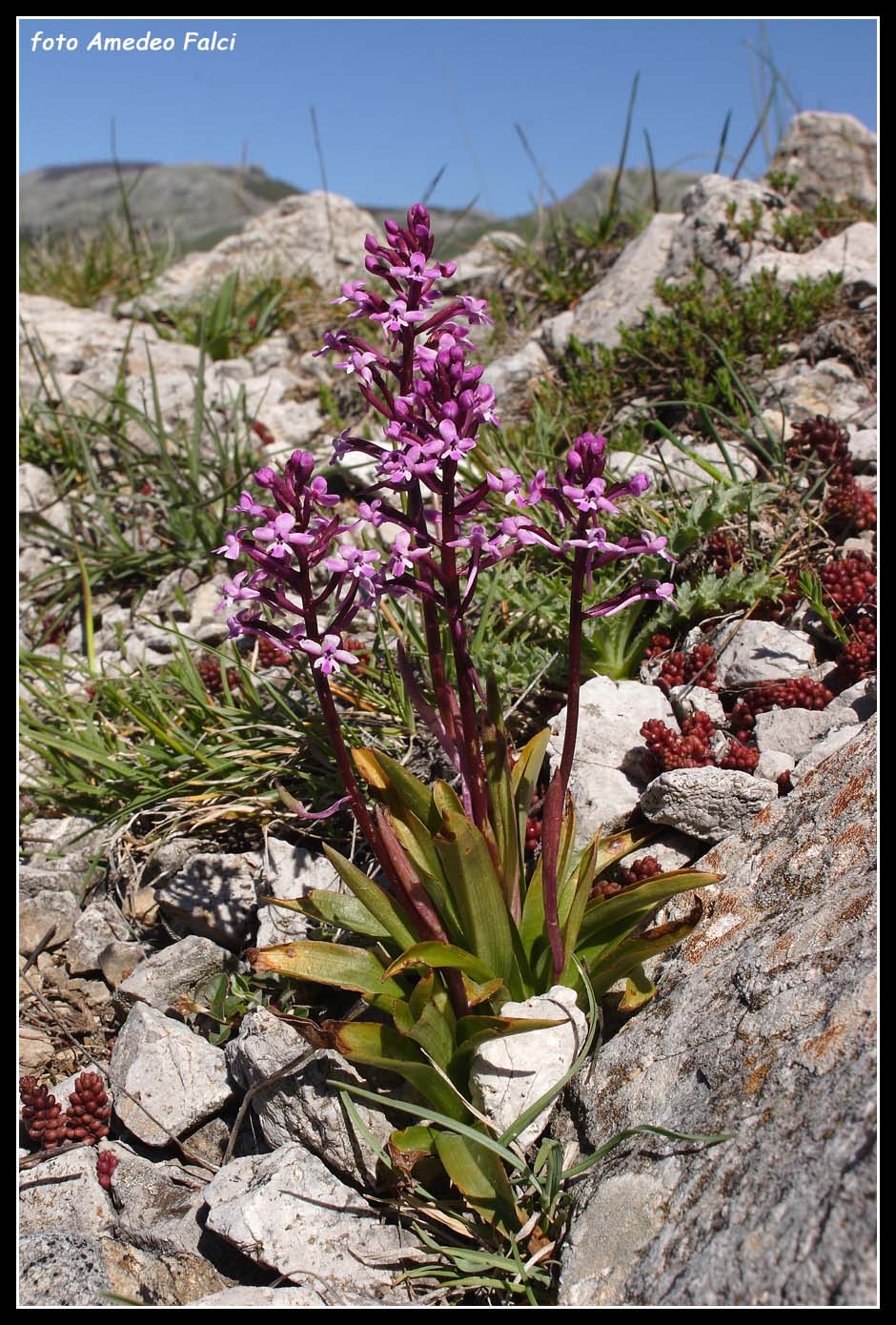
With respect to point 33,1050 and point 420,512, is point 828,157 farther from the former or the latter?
point 33,1050

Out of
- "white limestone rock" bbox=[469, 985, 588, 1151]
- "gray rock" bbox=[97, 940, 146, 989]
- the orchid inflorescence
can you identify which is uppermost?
the orchid inflorescence

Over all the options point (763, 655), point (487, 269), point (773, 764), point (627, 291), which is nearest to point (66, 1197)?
point (773, 764)

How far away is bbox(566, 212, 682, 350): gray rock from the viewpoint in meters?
7.13

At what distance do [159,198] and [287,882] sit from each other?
37250mm

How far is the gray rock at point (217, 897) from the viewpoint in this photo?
443cm

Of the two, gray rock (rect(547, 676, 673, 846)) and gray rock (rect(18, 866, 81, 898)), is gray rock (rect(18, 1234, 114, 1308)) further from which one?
gray rock (rect(547, 676, 673, 846))

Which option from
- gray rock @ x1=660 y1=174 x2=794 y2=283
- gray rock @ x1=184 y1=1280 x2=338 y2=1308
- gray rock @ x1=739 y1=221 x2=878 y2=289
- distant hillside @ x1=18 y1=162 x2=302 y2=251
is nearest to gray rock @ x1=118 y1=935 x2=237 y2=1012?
gray rock @ x1=184 y1=1280 x2=338 y2=1308

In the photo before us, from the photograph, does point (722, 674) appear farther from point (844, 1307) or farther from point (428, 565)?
point (844, 1307)

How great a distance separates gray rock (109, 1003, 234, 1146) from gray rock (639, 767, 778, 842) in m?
2.07

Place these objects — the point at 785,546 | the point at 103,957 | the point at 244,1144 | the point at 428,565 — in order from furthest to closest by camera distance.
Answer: the point at 785,546, the point at 103,957, the point at 244,1144, the point at 428,565

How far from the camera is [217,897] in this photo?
176 inches

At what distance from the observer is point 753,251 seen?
721 cm


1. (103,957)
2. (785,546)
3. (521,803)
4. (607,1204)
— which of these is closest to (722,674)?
(785,546)
